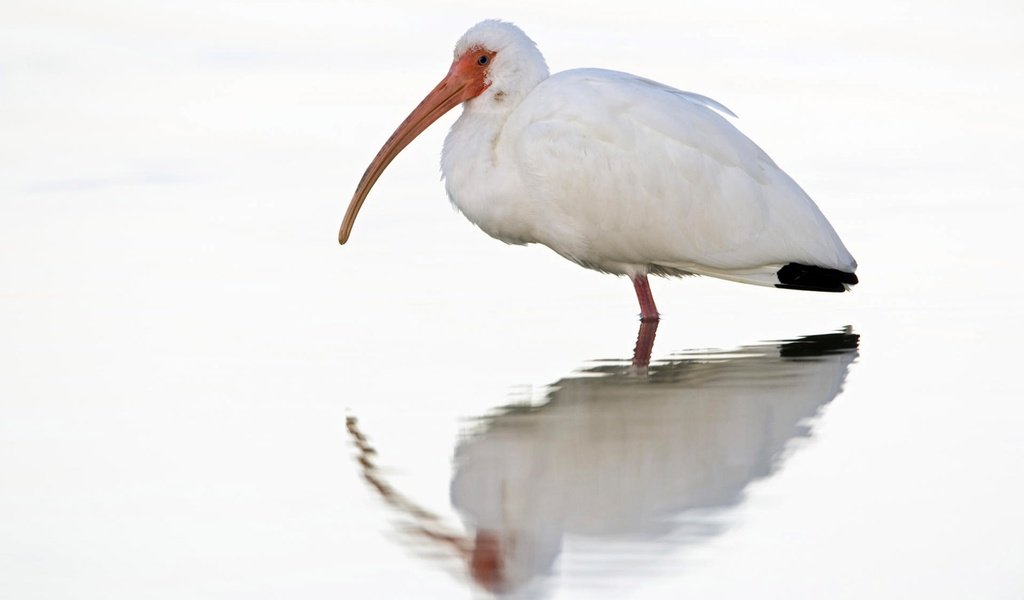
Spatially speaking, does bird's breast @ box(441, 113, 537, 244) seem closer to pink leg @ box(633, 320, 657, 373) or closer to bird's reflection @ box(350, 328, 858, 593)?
pink leg @ box(633, 320, 657, 373)

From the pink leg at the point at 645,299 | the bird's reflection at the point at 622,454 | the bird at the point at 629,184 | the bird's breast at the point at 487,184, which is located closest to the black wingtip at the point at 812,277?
the bird at the point at 629,184

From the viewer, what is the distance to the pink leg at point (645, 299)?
10.9 m

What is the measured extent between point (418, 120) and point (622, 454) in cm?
497

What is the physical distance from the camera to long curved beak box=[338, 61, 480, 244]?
11289 mm

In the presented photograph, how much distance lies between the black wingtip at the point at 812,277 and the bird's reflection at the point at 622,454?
126 centimetres

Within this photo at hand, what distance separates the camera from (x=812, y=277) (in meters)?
10.8

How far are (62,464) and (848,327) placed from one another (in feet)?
17.7

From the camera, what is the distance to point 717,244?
1081 centimetres

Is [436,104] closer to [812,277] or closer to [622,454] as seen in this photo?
[812,277]

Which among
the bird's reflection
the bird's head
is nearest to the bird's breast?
the bird's head

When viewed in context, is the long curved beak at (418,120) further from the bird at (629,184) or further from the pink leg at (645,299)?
the pink leg at (645,299)

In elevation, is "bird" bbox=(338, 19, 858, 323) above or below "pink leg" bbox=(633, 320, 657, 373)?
above

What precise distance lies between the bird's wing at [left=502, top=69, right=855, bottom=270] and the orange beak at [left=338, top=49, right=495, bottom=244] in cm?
51

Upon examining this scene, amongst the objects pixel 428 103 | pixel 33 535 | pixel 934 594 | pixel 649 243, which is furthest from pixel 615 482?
Result: pixel 428 103
